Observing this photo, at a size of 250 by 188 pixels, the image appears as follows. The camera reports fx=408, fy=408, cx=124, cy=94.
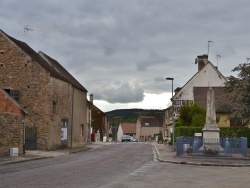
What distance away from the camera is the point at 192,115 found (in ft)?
145

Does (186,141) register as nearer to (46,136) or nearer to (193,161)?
(193,161)

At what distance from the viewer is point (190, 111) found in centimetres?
4444

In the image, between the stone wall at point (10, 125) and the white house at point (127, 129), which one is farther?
the white house at point (127, 129)

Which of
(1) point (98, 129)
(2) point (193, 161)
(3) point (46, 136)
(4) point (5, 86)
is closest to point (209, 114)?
(2) point (193, 161)

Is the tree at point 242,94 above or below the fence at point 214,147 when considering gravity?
above

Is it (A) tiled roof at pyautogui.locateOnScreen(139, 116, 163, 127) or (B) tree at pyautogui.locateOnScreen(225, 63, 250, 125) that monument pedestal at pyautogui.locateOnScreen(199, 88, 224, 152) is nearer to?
(B) tree at pyautogui.locateOnScreen(225, 63, 250, 125)

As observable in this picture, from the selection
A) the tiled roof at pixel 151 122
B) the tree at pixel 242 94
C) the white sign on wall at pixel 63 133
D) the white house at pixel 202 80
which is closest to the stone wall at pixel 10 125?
the white sign on wall at pixel 63 133

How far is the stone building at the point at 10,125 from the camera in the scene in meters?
26.6

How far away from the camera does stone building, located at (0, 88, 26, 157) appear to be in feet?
87.4

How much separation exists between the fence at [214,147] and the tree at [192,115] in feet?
42.4

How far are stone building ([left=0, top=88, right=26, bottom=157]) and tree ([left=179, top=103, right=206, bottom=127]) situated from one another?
2015 centimetres

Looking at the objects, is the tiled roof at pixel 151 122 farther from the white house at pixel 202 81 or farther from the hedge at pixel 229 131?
the hedge at pixel 229 131

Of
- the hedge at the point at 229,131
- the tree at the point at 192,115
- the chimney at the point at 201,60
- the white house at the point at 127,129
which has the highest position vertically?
the chimney at the point at 201,60

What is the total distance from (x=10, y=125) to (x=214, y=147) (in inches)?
551
